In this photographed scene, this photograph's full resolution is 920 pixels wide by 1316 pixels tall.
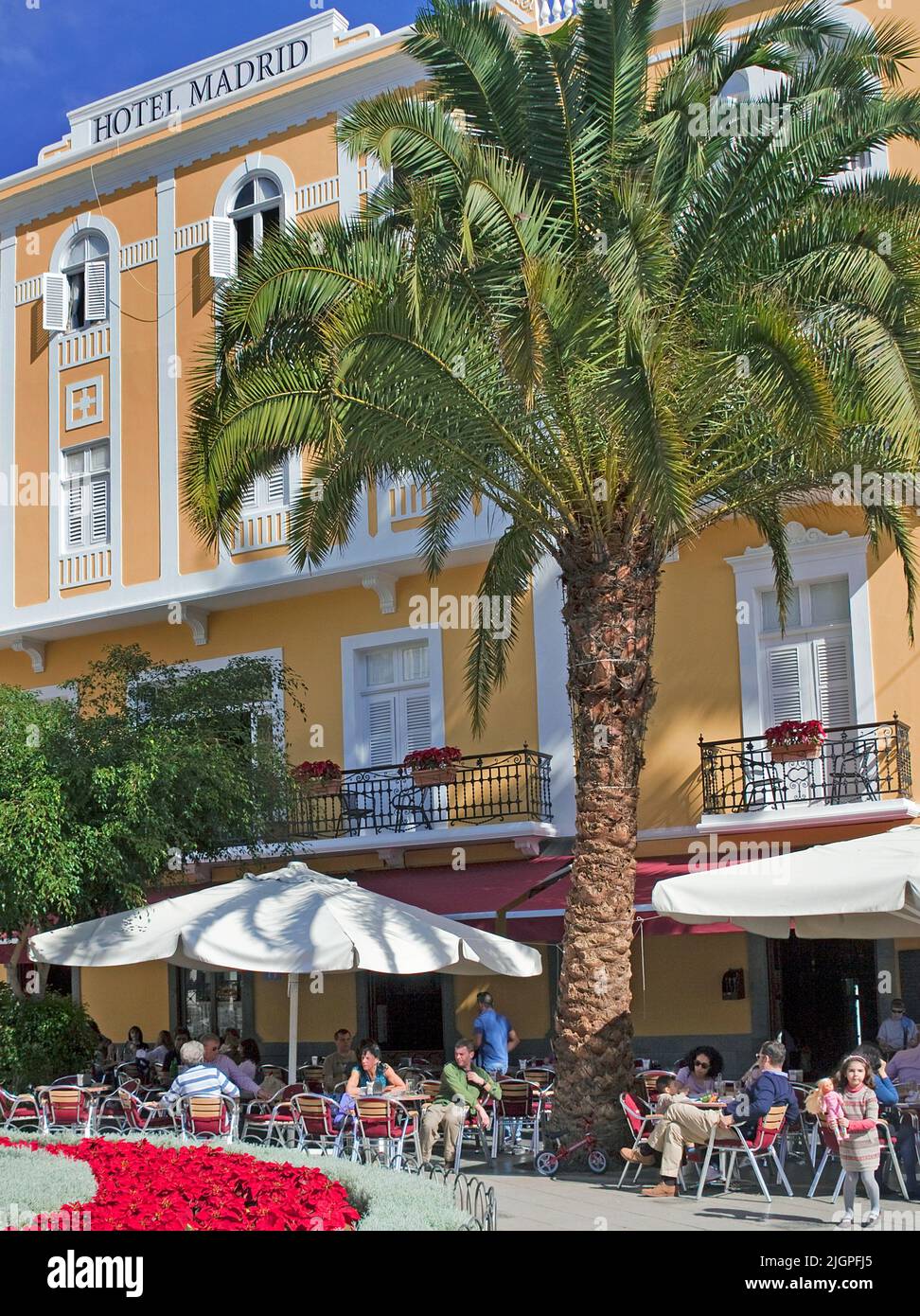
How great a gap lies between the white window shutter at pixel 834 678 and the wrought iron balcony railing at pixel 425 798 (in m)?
3.89

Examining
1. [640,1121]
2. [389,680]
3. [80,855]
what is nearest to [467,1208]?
[640,1121]

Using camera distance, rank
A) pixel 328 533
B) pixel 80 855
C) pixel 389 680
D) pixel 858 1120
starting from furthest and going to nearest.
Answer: pixel 389 680, pixel 80 855, pixel 328 533, pixel 858 1120

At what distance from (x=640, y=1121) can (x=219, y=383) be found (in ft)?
24.5

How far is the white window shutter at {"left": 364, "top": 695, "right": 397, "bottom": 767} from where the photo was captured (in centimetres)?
2308

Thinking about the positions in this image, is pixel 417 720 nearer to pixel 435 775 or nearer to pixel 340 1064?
pixel 435 775

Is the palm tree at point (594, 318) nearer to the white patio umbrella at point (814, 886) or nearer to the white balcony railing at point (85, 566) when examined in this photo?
the white patio umbrella at point (814, 886)

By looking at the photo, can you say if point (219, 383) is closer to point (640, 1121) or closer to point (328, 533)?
point (328, 533)

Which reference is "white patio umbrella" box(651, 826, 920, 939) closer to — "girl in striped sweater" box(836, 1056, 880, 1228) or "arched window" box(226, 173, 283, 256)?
"girl in striped sweater" box(836, 1056, 880, 1228)

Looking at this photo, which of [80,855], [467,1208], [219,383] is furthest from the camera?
Result: [80,855]

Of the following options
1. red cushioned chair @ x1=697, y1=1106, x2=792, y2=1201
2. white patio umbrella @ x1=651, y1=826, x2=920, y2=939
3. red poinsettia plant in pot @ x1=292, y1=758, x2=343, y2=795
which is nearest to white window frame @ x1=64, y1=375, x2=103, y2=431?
red poinsettia plant in pot @ x1=292, y1=758, x2=343, y2=795

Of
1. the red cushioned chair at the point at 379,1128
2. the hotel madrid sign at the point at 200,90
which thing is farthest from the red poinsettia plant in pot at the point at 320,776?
the hotel madrid sign at the point at 200,90

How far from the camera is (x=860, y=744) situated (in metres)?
18.8

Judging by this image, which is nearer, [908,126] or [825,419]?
[825,419]

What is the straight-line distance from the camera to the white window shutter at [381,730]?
75.7 feet
